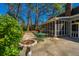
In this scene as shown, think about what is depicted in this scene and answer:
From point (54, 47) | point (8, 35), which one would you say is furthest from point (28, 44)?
point (8, 35)

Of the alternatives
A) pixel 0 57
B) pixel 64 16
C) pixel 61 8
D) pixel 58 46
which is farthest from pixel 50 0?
pixel 0 57

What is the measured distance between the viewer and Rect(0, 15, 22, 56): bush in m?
7.20

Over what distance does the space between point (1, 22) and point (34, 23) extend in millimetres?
1676

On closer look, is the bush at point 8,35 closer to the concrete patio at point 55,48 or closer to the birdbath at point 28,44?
the birdbath at point 28,44

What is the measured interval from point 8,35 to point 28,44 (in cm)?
129

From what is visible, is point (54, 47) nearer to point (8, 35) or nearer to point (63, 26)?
point (63, 26)

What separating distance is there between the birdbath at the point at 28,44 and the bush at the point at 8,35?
2.18 ft


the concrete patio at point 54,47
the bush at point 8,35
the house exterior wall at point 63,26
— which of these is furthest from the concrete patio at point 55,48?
the bush at point 8,35

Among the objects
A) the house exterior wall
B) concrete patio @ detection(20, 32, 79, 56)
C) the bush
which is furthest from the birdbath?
the house exterior wall

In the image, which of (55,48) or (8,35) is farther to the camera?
(55,48)

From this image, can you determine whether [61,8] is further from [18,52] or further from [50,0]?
[18,52]

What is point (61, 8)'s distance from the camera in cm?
855

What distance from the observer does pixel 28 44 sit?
27.2ft

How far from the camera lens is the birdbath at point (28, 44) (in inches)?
313
